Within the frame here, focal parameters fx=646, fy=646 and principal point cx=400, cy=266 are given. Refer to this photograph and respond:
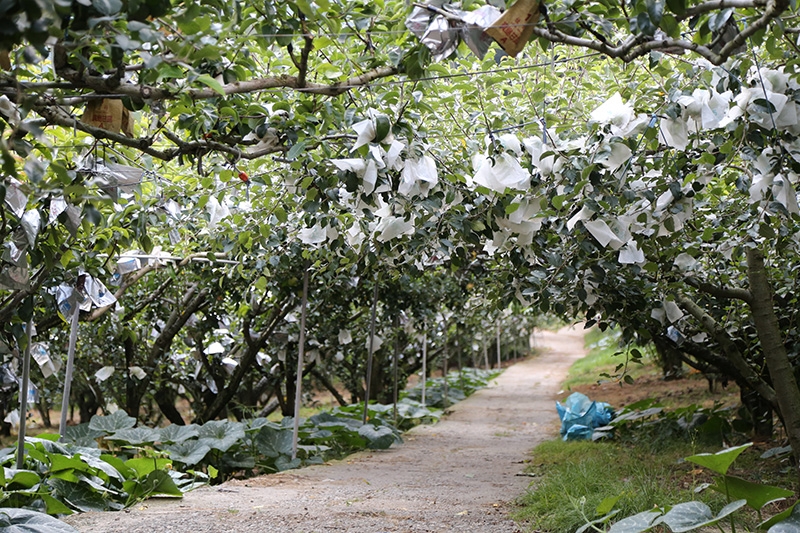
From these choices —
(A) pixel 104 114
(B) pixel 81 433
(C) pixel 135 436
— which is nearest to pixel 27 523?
(A) pixel 104 114

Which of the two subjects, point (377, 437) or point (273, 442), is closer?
point (273, 442)

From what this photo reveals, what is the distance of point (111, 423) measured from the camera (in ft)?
18.1

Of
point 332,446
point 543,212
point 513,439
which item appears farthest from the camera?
point 513,439

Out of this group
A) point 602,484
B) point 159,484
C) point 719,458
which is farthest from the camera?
point 159,484

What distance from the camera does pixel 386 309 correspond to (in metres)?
7.84

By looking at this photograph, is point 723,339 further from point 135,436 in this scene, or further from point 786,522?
point 135,436

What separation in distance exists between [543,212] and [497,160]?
452mm

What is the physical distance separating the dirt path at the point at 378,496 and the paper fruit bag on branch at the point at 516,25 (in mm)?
2554

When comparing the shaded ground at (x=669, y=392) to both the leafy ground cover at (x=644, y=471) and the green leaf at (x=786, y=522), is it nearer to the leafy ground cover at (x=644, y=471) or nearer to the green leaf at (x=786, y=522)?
the leafy ground cover at (x=644, y=471)

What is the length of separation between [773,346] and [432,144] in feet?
7.39

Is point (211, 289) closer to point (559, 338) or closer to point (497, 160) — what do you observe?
point (497, 160)

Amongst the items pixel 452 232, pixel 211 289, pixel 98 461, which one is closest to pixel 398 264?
pixel 452 232

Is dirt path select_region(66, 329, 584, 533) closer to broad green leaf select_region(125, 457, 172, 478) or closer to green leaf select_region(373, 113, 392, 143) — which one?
broad green leaf select_region(125, 457, 172, 478)

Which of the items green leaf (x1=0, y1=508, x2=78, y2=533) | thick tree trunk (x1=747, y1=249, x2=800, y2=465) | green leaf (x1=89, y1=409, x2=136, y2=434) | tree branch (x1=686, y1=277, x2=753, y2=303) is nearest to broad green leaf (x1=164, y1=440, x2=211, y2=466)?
green leaf (x1=89, y1=409, x2=136, y2=434)
